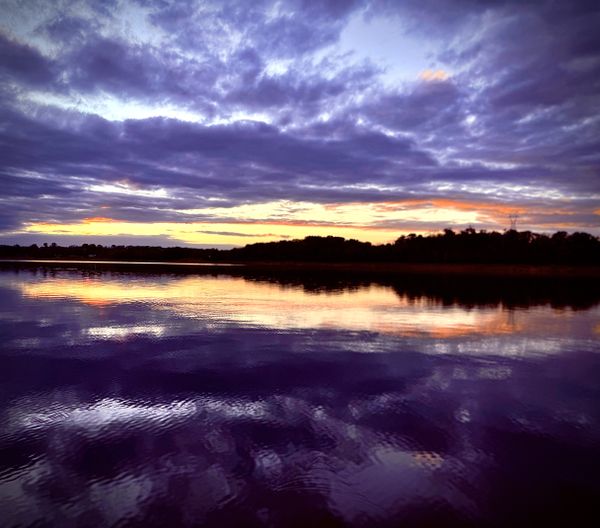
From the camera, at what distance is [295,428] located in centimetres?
1078

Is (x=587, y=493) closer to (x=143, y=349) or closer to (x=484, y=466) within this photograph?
(x=484, y=466)

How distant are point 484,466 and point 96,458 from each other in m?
7.98

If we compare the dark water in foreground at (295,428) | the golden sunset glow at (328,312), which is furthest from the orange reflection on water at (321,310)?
the dark water in foreground at (295,428)

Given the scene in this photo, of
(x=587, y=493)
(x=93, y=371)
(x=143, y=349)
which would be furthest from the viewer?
(x=143, y=349)

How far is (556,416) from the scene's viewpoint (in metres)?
12.1

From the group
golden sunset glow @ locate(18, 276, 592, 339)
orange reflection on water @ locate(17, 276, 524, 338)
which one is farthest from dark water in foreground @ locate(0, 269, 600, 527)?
orange reflection on water @ locate(17, 276, 524, 338)

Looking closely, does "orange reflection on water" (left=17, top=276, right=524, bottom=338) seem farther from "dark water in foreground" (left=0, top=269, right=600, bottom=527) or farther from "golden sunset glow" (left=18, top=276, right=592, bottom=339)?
"dark water in foreground" (left=0, top=269, right=600, bottom=527)

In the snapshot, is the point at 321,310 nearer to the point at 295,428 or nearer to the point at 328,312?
the point at 328,312

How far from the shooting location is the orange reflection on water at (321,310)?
25875 millimetres

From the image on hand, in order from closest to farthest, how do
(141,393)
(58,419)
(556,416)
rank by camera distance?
(58,419) → (556,416) → (141,393)

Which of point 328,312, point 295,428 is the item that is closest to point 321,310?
point 328,312

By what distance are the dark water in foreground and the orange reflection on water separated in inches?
93.6

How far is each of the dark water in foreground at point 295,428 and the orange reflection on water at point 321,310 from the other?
2.38m

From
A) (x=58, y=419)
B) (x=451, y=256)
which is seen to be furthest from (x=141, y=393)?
(x=451, y=256)
